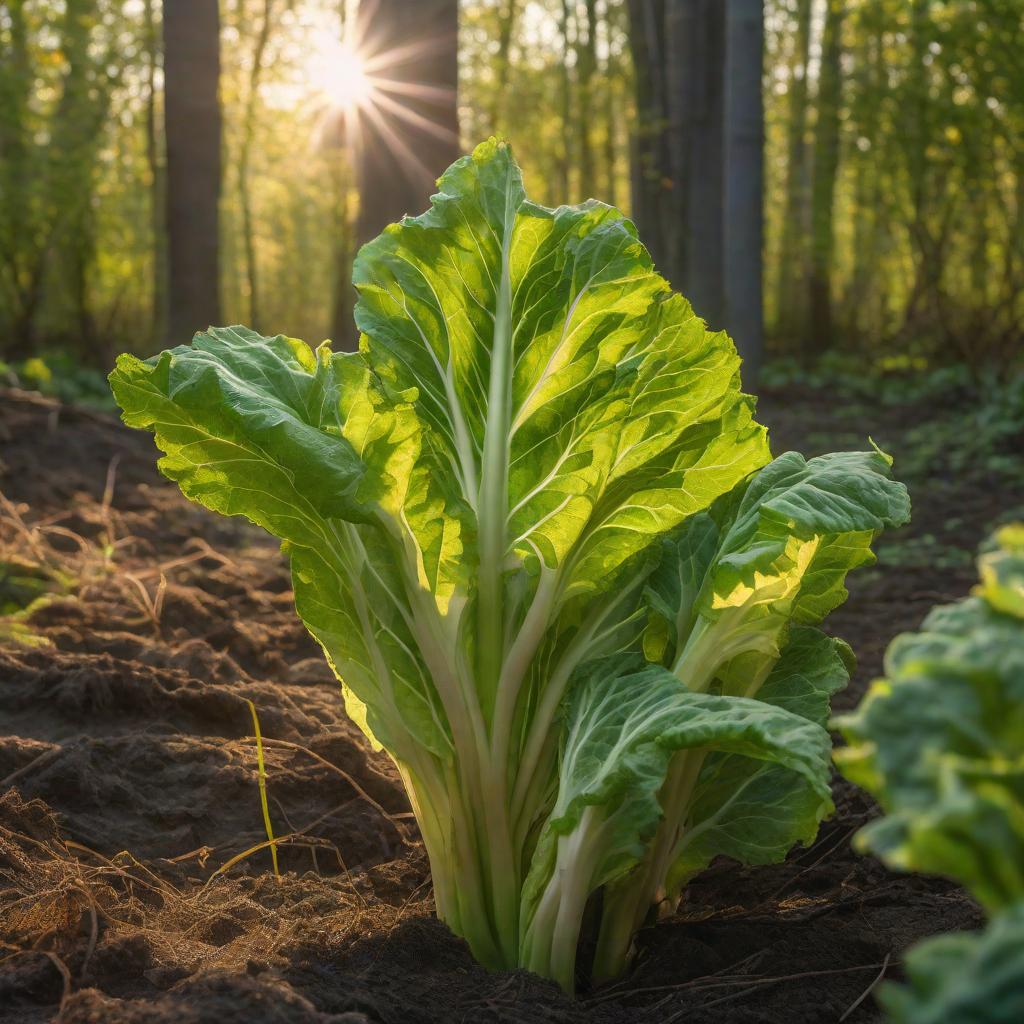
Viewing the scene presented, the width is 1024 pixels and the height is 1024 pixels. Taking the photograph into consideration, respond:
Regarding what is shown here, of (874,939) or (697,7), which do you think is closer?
(874,939)

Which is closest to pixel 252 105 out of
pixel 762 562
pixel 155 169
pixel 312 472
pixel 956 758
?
pixel 155 169

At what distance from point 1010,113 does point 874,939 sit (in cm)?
1078

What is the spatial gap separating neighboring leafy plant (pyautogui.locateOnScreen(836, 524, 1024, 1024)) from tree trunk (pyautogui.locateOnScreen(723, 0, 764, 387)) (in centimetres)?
940

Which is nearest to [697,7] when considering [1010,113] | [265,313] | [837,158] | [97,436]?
[1010,113]

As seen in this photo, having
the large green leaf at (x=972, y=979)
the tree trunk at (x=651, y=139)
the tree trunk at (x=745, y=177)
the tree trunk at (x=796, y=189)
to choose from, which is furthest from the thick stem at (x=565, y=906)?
the tree trunk at (x=796, y=189)

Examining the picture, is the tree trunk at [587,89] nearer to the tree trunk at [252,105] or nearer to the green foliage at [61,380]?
the tree trunk at [252,105]

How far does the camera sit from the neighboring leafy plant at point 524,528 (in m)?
2.13

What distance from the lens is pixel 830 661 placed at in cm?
225

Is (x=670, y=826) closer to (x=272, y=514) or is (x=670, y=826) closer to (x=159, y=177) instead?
(x=272, y=514)

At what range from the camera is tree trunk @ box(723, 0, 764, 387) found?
952 centimetres

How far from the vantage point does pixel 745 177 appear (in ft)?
33.2

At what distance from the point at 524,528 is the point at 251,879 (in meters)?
1.07

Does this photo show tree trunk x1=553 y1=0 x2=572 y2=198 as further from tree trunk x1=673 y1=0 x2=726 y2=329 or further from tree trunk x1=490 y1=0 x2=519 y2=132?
tree trunk x1=673 y1=0 x2=726 y2=329

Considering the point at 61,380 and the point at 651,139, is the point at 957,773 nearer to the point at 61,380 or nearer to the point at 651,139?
the point at 61,380
